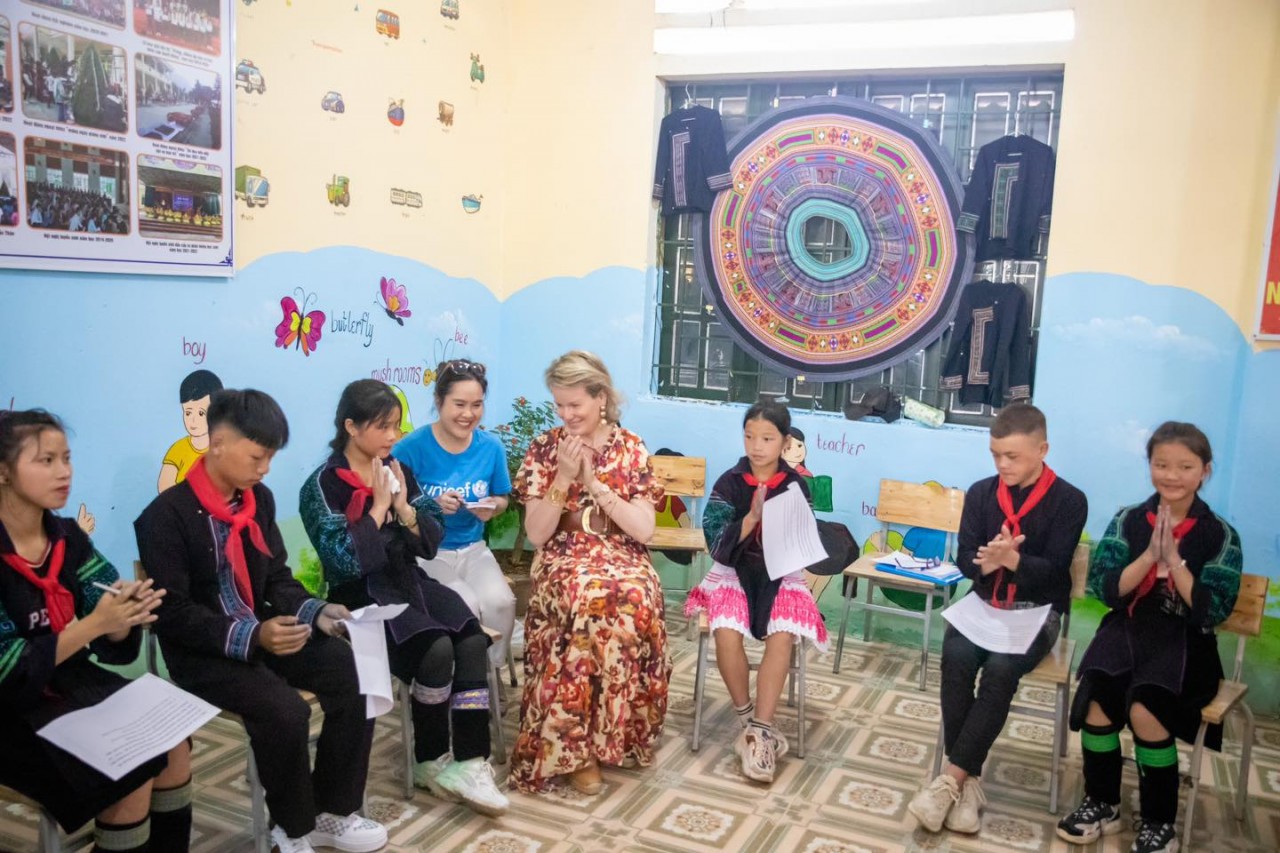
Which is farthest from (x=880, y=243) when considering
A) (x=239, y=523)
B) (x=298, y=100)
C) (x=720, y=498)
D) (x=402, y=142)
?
(x=239, y=523)

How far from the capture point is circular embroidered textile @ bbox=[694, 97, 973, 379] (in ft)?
15.1

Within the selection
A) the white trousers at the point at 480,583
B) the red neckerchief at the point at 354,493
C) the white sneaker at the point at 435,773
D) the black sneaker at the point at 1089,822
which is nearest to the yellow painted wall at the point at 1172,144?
the black sneaker at the point at 1089,822

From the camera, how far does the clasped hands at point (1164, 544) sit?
9.23 ft

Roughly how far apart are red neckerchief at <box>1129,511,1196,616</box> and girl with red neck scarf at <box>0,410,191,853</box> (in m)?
2.53

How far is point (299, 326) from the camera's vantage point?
3.96 metres

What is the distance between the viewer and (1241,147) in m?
3.94

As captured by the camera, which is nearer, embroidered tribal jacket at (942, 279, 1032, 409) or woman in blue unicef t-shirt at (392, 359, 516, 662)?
woman in blue unicef t-shirt at (392, 359, 516, 662)

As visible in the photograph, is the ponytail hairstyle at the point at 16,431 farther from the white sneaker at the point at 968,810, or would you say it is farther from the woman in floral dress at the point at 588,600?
the white sneaker at the point at 968,810

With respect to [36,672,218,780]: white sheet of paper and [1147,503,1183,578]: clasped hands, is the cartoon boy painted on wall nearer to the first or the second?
[36,672,218,780]: white sheet of paper

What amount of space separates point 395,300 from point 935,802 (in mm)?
2921

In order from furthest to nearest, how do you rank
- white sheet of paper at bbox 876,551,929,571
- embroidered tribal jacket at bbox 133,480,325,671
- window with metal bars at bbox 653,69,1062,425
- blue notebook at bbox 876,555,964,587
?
window with metal bars at bbox 653,69,1062,425, white sheet of paper at bbox 876,551,929,571, blue notebook at bbox 876,555,964,587, embroidered tribal jacket at bbox 133,480,325,671

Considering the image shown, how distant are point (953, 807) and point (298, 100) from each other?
10.8ft

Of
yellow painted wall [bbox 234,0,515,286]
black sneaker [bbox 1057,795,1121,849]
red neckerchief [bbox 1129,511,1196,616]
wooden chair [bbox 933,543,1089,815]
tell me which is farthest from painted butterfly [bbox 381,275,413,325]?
black sneaker [bbox 1057,795,1121,849]

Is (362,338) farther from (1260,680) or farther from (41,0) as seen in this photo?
(1260,680)
